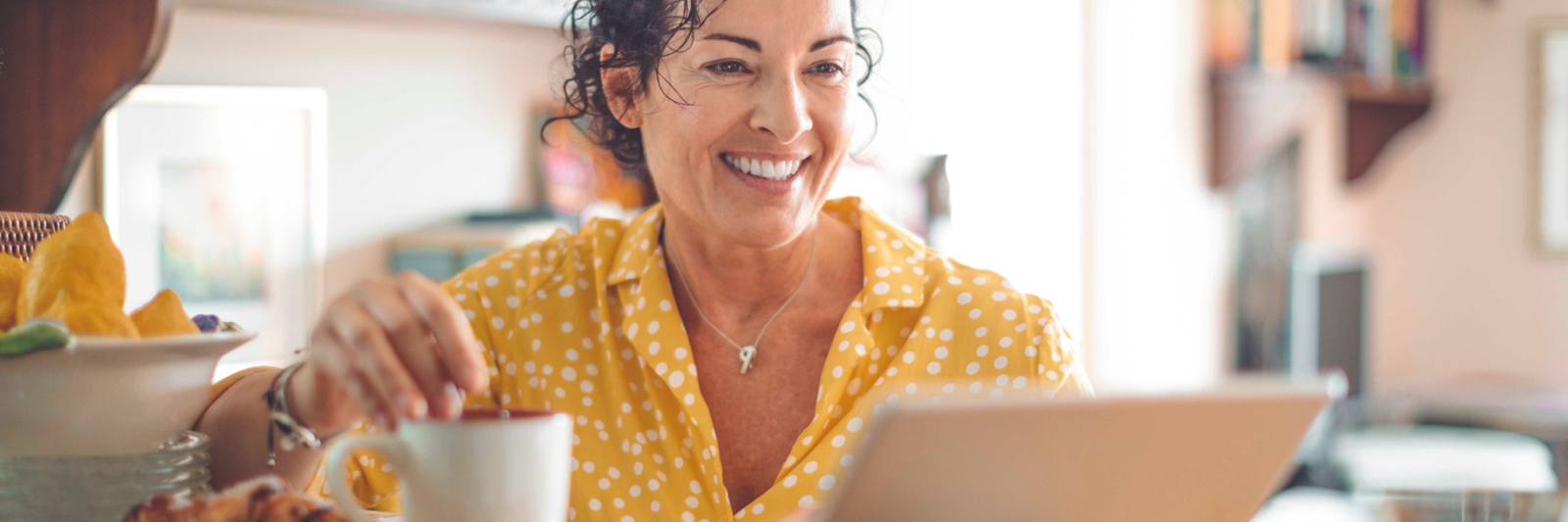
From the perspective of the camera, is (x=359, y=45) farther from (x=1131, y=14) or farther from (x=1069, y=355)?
(x=1131, y=14)

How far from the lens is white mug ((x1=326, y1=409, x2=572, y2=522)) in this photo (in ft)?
1.97

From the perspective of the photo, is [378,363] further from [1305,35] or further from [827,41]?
[1305,35]

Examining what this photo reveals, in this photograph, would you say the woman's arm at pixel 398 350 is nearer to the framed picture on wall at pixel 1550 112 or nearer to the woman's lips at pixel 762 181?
the woman's lips at pixel 762 181

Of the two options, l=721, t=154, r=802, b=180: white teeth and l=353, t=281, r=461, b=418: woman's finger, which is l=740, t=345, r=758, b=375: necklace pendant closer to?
l=721, t=154, r=802, b=180: white teeth

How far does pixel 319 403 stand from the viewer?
2.49ft

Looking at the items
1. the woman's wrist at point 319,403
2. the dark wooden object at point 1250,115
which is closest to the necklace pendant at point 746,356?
the woman's wrist at point 319,403

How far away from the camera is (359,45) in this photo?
1828mm

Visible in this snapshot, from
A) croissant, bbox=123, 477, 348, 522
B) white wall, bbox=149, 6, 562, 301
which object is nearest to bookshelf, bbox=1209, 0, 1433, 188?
white wall, bbox=149, 6, 562, 301

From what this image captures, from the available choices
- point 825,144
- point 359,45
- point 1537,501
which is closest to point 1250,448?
point 825,144

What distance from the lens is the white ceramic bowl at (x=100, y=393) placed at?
0.60 m

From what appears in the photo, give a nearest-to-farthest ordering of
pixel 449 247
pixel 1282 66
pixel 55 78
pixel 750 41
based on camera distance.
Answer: pixel 55 78
pixel 750 41
pixel 449 247
pixel 1282 66

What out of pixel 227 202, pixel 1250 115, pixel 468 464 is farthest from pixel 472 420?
pixel 1250 115

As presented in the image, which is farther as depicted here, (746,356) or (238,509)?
(746,356)

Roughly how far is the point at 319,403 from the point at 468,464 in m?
0.20
